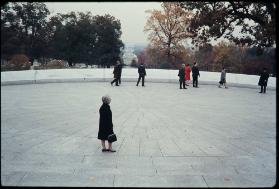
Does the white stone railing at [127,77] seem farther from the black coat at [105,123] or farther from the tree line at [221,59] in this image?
the black coat at [105,123]

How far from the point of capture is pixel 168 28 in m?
54.2

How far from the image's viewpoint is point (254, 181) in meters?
6.89

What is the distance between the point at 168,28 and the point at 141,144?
4592cm

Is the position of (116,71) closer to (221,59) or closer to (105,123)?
(105,123)

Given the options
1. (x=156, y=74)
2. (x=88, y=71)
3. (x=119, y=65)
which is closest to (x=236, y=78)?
(x=156, y=74)

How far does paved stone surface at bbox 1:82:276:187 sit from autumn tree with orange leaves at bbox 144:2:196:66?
118ft

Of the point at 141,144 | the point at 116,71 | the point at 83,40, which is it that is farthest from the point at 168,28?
the point at 141,144

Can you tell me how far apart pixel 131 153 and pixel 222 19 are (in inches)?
217

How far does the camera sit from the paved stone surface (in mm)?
7094

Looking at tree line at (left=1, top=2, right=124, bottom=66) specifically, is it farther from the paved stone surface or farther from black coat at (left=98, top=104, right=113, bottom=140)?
black coat at (left=98, top=104, right=113, bottom=140)

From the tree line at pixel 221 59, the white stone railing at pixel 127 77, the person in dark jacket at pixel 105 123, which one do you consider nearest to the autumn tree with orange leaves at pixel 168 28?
the tree line at pixel 221 59

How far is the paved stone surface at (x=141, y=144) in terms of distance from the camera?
7.09 m

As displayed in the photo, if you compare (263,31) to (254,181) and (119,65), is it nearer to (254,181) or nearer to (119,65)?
(254,181)

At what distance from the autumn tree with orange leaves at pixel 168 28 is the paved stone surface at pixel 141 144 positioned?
1417 inches
